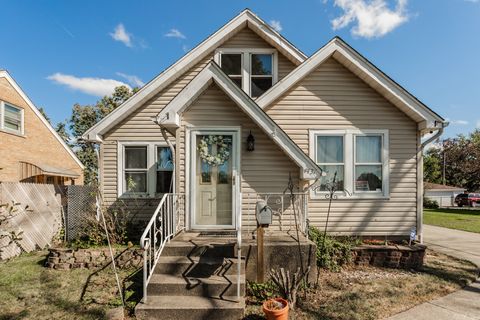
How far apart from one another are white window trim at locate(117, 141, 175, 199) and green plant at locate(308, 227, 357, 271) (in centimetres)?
460

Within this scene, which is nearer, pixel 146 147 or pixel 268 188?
pixel 268 188

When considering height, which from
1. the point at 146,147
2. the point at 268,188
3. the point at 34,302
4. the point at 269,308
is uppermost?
the point at 146,147

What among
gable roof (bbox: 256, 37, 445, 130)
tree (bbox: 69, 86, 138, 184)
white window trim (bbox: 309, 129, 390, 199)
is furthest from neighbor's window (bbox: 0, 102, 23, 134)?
tree (bbox: 69, 86, 138, 184)

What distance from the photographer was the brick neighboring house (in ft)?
→ 37.6

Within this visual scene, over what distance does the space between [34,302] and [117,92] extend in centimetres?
2501

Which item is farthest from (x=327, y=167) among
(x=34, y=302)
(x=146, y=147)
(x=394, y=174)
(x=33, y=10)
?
(x=33, y=10)

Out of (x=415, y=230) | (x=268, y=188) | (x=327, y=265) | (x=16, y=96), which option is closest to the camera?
(x=327, y=265)

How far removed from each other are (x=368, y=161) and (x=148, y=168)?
20.2ft

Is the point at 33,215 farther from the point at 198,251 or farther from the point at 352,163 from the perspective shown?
the point at 352,163

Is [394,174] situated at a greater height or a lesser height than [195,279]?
greater

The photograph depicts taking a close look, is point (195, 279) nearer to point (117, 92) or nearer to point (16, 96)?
point (16, 96)

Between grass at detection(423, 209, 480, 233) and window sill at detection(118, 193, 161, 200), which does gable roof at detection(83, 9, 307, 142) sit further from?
grass at detection(423, 209, 480, 233)

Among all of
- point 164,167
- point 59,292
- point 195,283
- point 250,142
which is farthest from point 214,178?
point 59,292

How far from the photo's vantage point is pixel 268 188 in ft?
20.5
